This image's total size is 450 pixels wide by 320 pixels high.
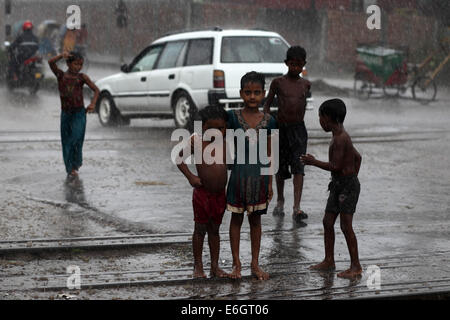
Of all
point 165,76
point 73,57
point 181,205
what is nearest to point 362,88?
point 165,76

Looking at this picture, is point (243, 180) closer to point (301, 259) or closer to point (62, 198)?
point (301, 259)

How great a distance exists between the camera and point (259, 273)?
6.27 meters

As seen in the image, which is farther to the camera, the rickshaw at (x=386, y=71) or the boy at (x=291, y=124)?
the rickshaw at (x=386, y=71)

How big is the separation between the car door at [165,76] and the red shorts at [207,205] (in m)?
9.93

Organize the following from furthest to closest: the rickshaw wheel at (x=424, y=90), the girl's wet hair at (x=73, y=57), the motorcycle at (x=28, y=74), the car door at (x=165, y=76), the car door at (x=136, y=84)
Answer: the rickshaw wheel at (x=424, y=90) < the motorcycle at (x=28, y=74) < the car door at (x=136, y=84) < the car door at (x=165, y=76) < the girl's wet hair at (x=73, y=57)

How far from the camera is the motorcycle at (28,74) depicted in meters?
23.4

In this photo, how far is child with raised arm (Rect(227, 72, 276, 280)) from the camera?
20.8 feet

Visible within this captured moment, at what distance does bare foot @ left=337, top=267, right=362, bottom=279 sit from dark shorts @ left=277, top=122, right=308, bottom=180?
97.3 inches

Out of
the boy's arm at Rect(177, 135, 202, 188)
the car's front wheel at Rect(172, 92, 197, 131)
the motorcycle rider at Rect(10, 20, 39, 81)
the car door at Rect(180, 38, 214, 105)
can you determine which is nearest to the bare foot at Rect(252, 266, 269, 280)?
the boy's arm at Rect(177, 135, 202, 188)

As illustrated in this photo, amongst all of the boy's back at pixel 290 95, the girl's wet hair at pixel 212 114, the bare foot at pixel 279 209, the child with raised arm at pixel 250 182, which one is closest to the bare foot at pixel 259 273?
the child with raised arm at pixel 250 182

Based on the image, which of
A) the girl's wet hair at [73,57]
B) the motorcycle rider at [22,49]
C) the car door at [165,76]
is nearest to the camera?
the girl's wet hair at [73,57]

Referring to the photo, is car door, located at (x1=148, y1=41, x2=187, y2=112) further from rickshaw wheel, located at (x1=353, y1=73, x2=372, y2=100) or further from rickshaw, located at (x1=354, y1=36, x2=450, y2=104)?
rickshaw wheel, located at (x1=353, y1=73, x2=372, y2=100)

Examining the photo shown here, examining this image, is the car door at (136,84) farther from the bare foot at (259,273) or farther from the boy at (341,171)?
the bare foot at (259,273)

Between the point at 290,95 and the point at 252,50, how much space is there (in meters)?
6.97
